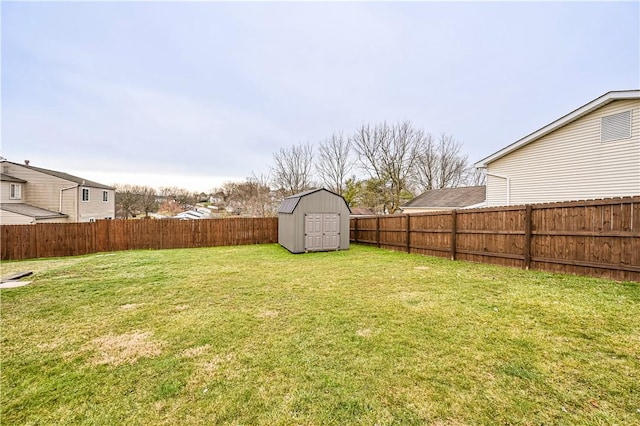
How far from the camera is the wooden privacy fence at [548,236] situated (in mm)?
4969

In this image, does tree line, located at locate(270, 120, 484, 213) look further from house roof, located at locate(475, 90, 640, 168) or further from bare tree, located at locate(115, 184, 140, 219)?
bare tree, located at locate(115, 184, 140, 219)

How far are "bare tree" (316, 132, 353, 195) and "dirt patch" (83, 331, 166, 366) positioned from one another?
81.6ft

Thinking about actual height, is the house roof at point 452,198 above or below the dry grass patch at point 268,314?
above

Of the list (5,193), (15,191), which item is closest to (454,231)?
(5,193)

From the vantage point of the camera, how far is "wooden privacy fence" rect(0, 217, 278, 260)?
406 inches

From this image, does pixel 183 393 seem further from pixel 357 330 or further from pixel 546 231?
pixel 546 231

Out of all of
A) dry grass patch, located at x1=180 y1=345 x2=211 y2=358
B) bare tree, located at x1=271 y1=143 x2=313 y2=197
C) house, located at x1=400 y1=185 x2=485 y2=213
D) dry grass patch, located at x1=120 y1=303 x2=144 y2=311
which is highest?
bare tree, located at x1=271 y1=143 x2=313 y2=197

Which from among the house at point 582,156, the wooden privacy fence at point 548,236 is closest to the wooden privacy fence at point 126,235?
Result: the wooden privacy fence at point 548,236

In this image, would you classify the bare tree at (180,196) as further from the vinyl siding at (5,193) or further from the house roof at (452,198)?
the house roof at (452,198)

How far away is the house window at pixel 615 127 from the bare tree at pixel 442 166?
63.7 ft

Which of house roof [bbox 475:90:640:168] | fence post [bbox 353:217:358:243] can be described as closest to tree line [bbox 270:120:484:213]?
fence post [bbox 353:217:358:243]

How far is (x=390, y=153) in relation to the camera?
2558 cm

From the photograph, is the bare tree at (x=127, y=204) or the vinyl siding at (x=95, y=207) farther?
the bare tree at (x=127, y=204)

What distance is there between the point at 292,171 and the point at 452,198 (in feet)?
50.0
